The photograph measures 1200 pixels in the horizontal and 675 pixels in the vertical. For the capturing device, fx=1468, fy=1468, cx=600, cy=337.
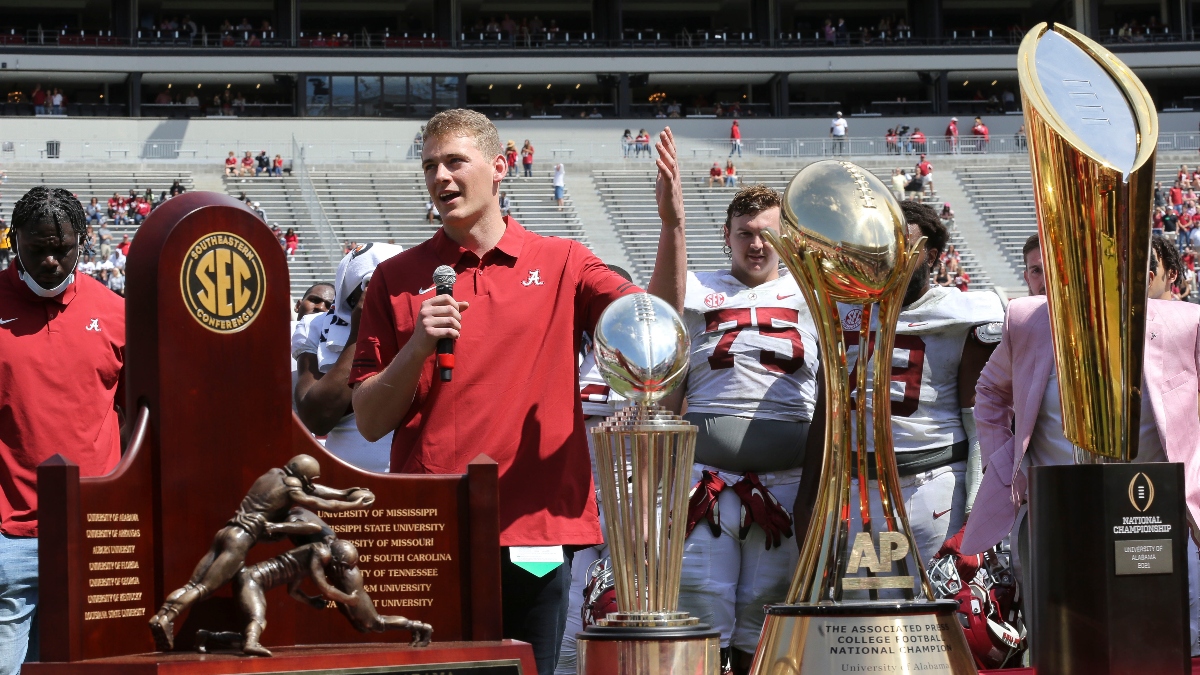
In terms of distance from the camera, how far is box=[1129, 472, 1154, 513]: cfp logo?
161cm

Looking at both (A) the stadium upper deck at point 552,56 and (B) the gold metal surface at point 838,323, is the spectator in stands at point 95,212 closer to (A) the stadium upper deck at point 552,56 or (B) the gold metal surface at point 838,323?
(A) the stadium upper deck at point 552,56

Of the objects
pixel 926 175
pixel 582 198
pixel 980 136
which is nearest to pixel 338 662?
pixel 582 198

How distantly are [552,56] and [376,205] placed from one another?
371 inches

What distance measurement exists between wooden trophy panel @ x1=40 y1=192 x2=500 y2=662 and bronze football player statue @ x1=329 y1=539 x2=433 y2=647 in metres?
0.08

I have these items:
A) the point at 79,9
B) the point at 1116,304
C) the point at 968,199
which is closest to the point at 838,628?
the point at 1116,304

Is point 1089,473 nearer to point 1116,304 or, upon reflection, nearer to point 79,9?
point 1116,304

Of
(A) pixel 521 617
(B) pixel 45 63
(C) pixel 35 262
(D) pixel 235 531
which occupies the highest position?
(B) pixel 45 63

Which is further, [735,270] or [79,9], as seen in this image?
[79,9]

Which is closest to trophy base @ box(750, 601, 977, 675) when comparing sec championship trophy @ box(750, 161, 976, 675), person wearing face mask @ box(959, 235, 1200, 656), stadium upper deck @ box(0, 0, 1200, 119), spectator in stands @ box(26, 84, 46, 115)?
sec championship trophy @ box(750, 161, 976, 675)

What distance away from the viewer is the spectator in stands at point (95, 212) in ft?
95.3

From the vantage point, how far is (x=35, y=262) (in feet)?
10.8

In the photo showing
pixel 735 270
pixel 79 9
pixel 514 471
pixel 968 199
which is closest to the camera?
pixel 514 471

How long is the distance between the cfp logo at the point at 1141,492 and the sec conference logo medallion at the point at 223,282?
1049 mm

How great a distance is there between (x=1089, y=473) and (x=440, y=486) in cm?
79
